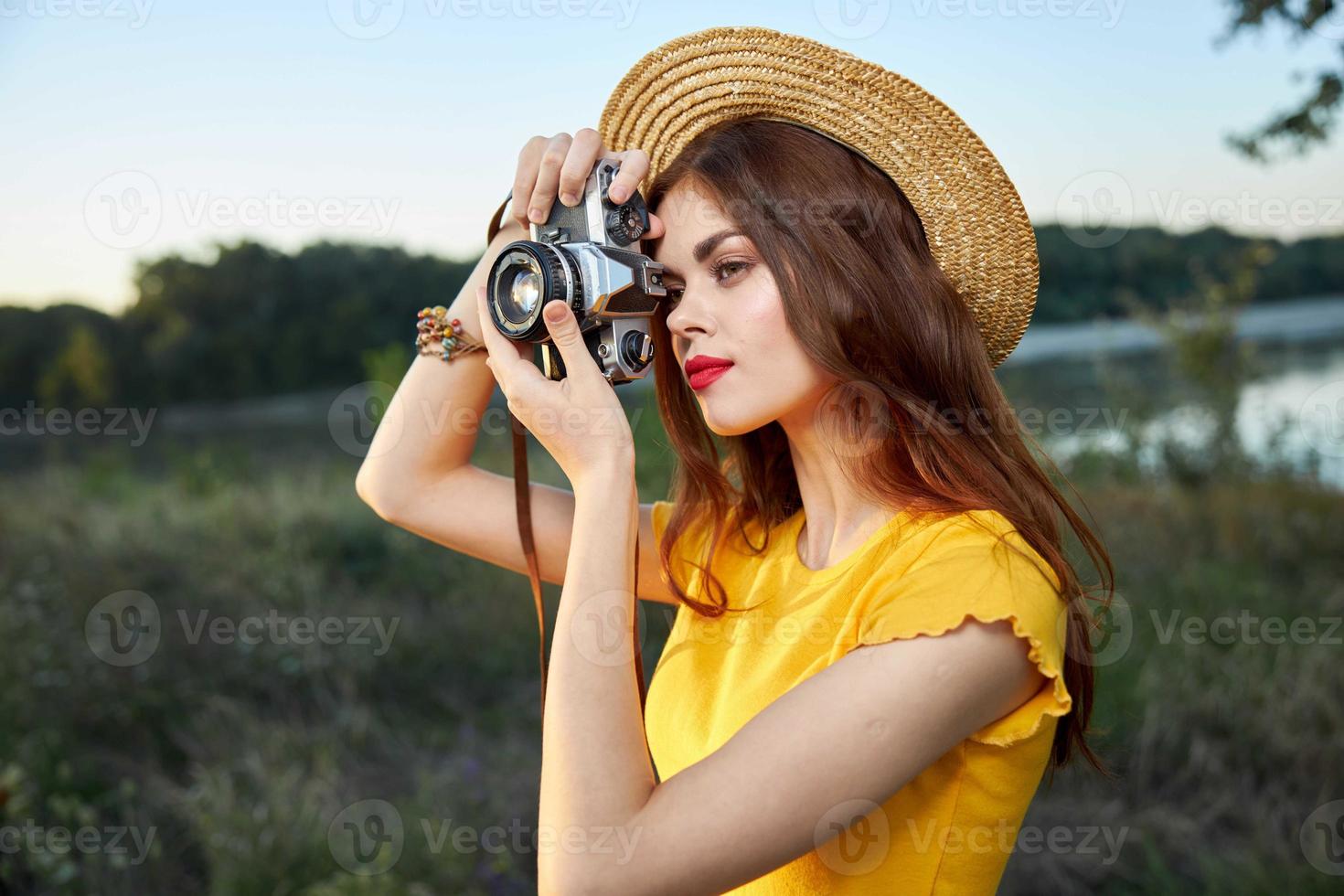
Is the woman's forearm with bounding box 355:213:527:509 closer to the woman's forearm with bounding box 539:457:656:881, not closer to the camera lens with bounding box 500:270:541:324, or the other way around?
the camera lens with bounding box 500:270:541:324

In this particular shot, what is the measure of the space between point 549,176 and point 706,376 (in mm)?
386

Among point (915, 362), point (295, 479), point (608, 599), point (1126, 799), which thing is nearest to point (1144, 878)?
point (1126, 799)

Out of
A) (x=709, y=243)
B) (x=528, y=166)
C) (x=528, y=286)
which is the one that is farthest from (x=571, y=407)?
(x=528, y=166)

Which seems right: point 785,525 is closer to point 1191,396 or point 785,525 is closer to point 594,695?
point 594,695

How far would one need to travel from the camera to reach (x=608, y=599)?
1.23 m

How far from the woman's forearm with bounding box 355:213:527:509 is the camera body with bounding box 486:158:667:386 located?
244 millimetres

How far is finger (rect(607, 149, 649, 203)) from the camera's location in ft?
4.96

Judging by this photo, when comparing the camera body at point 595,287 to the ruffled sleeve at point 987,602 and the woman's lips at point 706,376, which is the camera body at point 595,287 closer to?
the woman's lips at point 706,376

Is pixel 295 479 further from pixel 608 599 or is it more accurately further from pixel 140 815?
pixel 608 599

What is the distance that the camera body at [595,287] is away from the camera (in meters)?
1.43

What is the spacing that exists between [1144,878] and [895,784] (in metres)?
2.13

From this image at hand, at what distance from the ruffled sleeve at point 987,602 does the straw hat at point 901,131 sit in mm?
444

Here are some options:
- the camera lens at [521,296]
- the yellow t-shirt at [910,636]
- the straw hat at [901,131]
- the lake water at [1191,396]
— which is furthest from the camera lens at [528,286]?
the lake water at [1191,396]

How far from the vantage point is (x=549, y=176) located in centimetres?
155
